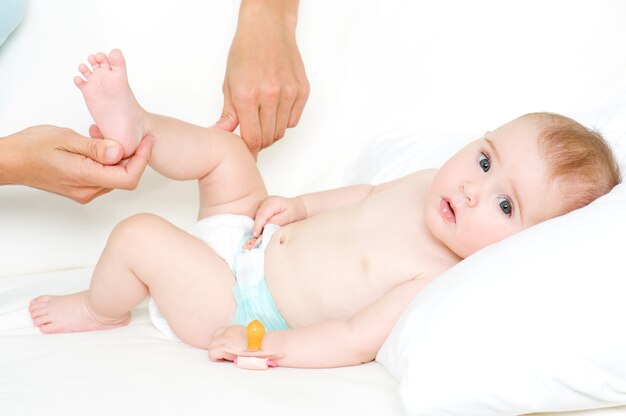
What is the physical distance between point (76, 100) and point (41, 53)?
157mm

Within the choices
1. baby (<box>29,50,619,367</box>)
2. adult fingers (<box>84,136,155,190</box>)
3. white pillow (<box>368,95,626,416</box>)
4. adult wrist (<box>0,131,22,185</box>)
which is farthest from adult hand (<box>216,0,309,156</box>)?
white pillow (<box>368,95,626,416</box>)

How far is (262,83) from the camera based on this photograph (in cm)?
168

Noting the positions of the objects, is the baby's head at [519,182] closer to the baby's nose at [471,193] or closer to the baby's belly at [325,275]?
the baby's nose at [471,193]

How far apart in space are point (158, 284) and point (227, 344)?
0.60 ft

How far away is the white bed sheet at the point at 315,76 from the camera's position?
5.88ft

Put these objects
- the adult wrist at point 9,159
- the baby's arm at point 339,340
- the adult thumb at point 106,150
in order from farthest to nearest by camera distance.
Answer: the adult wrist at point 9,159 → the adult thumb at point 106,150 → the baby's arm at point 339,340

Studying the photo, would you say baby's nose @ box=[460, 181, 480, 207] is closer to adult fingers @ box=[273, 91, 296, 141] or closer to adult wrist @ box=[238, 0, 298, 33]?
adult fingers @ box=[273, 91, 296, 141]

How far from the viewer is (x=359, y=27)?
2119 millimetres

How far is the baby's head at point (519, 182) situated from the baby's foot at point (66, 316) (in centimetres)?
60

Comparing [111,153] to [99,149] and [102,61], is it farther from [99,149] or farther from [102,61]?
[102,61]

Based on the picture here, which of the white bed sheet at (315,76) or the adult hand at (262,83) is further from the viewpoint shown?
the white bed sheet at (315,76)

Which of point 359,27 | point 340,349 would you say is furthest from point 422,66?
point 340,349

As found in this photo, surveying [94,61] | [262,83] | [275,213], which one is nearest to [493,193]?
[275,213]

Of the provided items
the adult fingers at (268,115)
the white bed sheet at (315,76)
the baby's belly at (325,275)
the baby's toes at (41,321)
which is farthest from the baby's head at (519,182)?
the baby's toes at (41,321)
